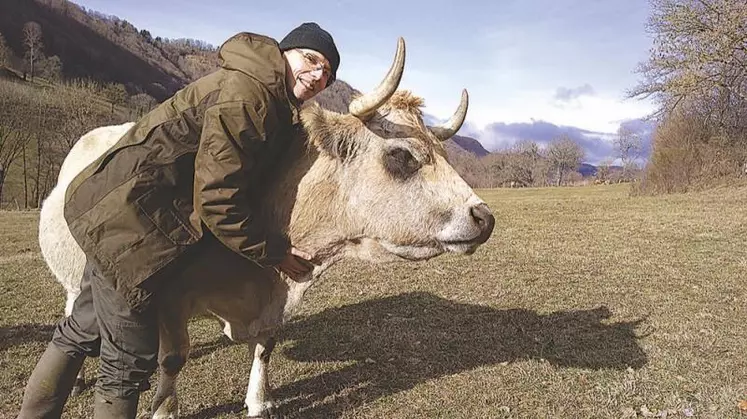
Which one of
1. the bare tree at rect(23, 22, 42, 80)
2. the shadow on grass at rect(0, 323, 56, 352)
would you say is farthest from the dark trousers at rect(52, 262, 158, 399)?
the bare tree at rect(23, 22, 42, 80)

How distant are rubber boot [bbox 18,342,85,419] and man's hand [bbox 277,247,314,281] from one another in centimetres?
156

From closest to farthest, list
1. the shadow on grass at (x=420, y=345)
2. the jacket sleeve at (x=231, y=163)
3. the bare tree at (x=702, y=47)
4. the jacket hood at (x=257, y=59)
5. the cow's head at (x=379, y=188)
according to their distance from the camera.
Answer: the jacket sleeve at (x=231, y=163) → the jacket hood at (x=257, y=59) → the cow's head at (x=379, y=188) → the shadow on grass at (x=420, y=345) → the bare tree at (x=702, y=47)

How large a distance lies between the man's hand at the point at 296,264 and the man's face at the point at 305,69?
42.7 inches

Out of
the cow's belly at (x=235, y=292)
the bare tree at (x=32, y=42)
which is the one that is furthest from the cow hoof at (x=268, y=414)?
the bare tree at (x=32, y=42)

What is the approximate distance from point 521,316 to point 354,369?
3.18 m

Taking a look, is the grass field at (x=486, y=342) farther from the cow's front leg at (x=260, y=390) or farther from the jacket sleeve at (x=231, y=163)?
the jacket sleeve at (x=231, y=163)

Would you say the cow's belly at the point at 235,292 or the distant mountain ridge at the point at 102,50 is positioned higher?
the distant mountain ridge at the point at 102,50

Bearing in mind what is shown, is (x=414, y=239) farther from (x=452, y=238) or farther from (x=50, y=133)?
(x=50, y=133)

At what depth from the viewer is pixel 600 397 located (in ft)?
17.6

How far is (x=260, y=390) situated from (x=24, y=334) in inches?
161

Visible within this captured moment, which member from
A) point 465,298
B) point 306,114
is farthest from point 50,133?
point 306,114

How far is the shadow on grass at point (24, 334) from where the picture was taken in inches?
268

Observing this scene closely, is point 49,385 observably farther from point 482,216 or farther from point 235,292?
point 482,216

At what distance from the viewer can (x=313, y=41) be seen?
3527 millimetres
